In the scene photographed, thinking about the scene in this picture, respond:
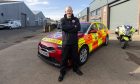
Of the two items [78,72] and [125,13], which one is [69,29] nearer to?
[78,72]

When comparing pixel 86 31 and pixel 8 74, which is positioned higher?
pixel 86 31

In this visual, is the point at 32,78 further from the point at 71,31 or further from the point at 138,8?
the point at 138,8

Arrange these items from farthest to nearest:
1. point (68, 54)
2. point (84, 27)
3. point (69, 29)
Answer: point (84, 27) → point (68, 54) → point (69, 29)

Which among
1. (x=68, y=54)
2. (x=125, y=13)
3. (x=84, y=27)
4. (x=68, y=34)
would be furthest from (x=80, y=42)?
(x=125, y=13)

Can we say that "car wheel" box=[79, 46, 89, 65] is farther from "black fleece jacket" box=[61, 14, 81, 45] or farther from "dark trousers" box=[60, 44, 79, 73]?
"black fleece jacket" box=[61, 14, 81, 45]

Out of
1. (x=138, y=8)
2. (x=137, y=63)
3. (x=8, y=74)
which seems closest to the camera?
(x=8, y=74)

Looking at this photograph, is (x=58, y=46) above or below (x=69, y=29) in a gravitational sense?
below

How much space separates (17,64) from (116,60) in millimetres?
3662

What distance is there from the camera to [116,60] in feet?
23.4

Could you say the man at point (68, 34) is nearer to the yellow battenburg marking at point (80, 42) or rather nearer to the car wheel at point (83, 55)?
the yellow battenburg marking at point (80, 42)

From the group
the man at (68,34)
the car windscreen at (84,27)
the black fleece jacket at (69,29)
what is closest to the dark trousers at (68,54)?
the man at (68,34)

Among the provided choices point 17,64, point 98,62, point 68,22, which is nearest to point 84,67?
point 98,62

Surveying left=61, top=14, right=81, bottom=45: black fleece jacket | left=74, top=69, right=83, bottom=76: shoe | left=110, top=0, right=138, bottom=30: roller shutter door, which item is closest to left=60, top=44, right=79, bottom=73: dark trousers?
left=61, top=14, right=81, bottom=45: black fleece jacket

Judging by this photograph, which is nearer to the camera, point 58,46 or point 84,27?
point 58,46
